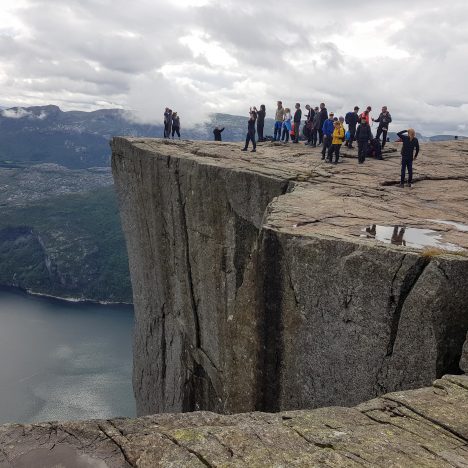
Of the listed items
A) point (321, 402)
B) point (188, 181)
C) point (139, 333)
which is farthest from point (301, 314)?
point (139, 333)

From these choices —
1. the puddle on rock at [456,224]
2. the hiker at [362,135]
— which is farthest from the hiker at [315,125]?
the puddle on rock at [456,224]

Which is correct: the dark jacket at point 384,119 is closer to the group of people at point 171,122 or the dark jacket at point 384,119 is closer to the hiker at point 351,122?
the hiker at point 351,122

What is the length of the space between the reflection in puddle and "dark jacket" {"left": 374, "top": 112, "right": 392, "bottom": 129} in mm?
16339

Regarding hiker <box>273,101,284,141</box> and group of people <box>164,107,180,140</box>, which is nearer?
hiker <box>273,101,284,141</box>

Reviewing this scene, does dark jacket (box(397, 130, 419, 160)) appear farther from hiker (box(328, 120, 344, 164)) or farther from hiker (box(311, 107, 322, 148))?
hiker (box(311, 107, 322, 148))

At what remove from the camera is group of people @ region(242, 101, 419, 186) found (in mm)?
18966

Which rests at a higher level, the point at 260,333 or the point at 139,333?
the point at 260,333

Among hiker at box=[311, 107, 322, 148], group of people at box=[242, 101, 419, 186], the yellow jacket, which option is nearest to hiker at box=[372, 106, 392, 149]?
group of people at box=[242, 101, 419, 186]

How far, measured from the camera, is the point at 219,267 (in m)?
18.3

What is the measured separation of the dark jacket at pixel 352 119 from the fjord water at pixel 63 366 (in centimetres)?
6332

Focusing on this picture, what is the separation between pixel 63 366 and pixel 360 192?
95156 millimetres

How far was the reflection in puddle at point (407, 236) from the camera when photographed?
35.1 ft

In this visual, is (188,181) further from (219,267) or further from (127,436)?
(127,436)

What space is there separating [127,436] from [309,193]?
36.0 ft
